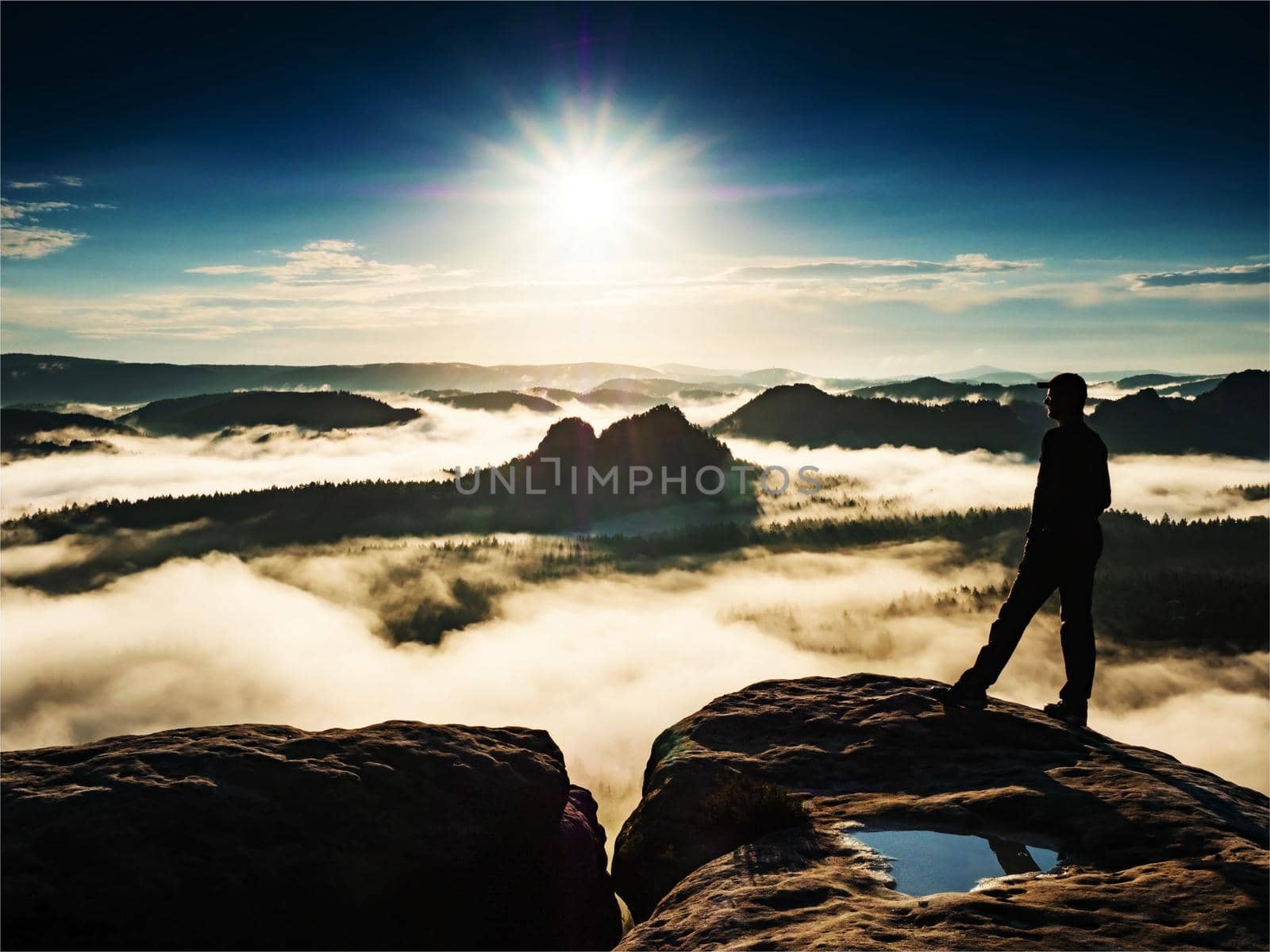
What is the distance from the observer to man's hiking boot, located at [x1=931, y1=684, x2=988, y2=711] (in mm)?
11141

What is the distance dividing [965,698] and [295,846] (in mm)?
9069

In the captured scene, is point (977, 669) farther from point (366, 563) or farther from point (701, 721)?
point (366, 563)

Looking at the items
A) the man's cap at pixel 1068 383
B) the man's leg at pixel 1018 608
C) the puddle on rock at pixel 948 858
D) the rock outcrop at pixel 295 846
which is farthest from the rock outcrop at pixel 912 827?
the man's cap at pixel 1068 383

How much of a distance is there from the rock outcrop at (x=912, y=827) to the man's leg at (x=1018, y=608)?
0.61 m

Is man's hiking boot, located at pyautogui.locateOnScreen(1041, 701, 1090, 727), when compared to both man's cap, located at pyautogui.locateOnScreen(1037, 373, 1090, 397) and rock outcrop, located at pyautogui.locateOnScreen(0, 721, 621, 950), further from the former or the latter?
A: rock outcrop, located at pyautogui.locateOnScreen(0, 721, 621, 950)

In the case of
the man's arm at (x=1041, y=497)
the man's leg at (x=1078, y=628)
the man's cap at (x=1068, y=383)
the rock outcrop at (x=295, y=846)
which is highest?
the man's cap at (x=1068, y=383)

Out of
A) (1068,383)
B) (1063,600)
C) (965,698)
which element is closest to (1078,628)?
(1063,600)

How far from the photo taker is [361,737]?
9.51 meters

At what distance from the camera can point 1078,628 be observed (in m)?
10.8

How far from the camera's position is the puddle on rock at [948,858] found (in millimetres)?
7016

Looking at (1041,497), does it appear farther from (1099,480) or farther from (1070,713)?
(1070,713)

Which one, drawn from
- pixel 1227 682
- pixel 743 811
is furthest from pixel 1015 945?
pixel 1227 682

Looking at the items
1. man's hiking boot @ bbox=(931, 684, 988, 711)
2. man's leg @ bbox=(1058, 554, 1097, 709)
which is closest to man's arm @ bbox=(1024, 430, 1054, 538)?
man's leg @ bbox=(1058, 554, 1097, 709)

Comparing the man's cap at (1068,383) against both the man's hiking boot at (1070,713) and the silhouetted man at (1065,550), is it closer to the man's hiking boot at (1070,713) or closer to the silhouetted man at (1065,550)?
the silhouetted man at (1065,550)
